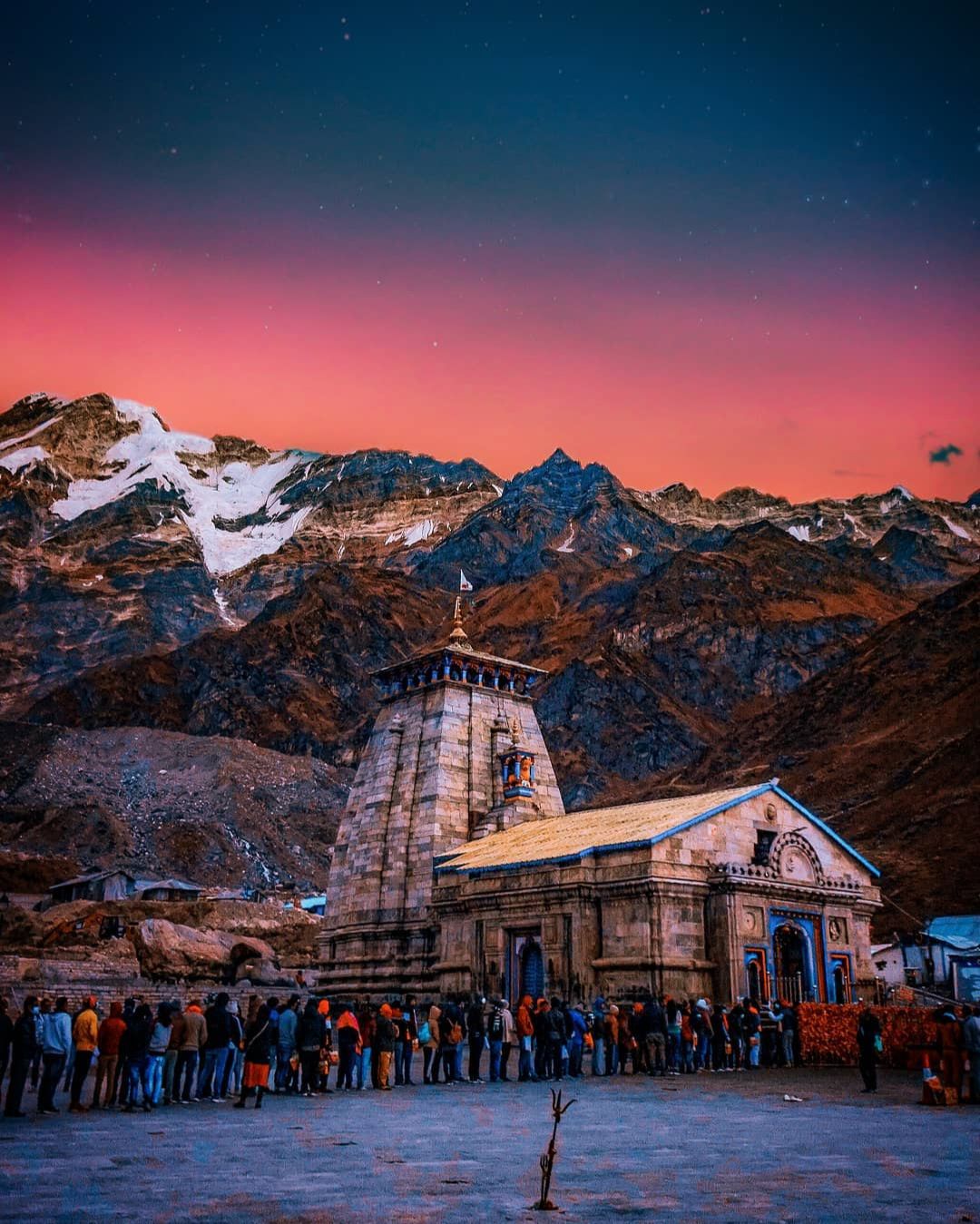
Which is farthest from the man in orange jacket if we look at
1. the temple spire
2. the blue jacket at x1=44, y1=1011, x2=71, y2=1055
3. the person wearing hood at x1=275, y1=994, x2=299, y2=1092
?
the temple spire

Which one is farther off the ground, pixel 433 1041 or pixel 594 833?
pixel 594 833

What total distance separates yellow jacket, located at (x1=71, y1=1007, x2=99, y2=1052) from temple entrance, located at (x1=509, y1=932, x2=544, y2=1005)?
47.6 feet

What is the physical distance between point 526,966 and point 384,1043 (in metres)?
9.92

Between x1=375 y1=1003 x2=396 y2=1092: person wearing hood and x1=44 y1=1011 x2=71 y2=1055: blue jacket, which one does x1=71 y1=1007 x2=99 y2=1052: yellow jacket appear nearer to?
x1=44 y1=1011 x2=71 y2=1055: blue jacket

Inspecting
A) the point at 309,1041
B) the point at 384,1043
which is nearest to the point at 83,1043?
the point at 309,1041

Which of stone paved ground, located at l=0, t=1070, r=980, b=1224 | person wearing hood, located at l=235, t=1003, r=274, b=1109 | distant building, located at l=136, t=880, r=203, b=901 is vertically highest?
distant building, located at l=136, t=880, r=203, b=901

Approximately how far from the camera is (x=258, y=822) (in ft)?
326

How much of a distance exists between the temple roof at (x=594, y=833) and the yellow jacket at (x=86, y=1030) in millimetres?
14089

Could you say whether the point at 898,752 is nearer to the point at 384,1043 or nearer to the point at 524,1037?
the point at 524,1037

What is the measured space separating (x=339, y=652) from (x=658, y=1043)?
146884 millimetres

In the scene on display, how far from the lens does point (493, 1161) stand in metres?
11.4

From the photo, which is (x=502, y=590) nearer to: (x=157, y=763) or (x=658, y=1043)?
(x=157, y=763)

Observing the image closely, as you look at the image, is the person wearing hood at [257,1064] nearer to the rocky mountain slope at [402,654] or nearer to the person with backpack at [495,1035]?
the person with backpack at [495,1035]

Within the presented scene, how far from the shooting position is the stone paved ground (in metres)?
8.79
